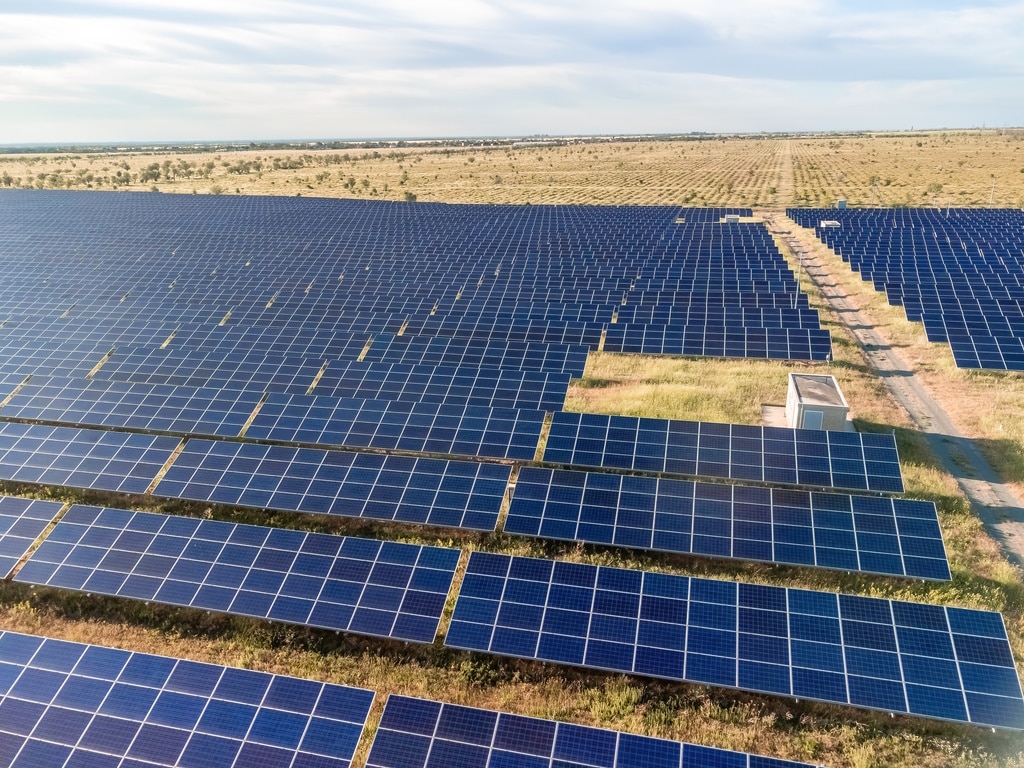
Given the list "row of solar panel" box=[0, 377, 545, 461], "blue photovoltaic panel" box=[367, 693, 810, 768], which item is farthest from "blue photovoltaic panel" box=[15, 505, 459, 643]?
"row of solar panel" box=[0, 377, 545, 461]

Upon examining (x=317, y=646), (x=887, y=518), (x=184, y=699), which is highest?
(x=887, y=518)

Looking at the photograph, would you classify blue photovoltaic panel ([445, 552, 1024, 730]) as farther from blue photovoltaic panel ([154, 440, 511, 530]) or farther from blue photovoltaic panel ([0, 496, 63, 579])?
blue photovoltaic panel ([0, 496, 63, 579])

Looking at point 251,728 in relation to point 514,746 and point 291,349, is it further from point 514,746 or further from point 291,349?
point 291,349

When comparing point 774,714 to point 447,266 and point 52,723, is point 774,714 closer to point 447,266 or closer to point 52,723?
point 52,723

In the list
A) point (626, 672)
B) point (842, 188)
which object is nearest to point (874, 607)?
point (626, 672)

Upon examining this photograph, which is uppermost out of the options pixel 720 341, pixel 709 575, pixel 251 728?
pixel 720 341

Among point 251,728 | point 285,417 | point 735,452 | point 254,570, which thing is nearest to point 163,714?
point 251,728
